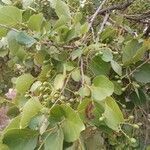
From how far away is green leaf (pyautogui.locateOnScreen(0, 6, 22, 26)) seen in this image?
3.50 ft

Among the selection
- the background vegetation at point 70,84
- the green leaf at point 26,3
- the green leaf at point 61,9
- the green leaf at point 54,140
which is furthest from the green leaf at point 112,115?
the green leaf at point 26,3

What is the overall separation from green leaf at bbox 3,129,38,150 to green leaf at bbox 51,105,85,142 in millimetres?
67

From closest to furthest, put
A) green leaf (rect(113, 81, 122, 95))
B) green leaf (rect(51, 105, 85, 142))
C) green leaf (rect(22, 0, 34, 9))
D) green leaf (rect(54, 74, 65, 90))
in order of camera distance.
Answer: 1. green leaf (rect(51, 105, 85, 142))
2. green leaf (rect(54, 74, 65, 90))
3. green leaf (rect(113, 81, 122, 95))
4. green leaf (rect(22, 0, 34, 9))

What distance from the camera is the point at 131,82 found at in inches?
45.5

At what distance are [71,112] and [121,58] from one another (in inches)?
13.1

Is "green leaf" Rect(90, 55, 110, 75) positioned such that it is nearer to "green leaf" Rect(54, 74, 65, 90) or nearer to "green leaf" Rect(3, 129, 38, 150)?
"green leaf" Rect(54, 74, 65, 90)

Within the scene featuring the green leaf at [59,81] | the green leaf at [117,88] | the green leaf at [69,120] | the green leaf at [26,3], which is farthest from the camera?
the green leaf at [26,3]

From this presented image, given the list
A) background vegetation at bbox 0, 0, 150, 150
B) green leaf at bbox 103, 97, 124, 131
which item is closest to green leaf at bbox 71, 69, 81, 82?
background vegetation at bbox 0, 0, 150, 150

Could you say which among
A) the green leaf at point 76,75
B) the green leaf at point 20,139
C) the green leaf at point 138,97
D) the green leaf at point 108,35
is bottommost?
the green leaf at point 20,139

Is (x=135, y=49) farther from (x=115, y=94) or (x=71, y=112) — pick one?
(x=71, y=112)

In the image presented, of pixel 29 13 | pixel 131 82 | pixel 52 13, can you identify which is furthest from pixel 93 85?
pixel 52 13

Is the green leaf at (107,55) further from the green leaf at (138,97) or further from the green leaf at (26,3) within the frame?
the green leaf at (26,3)

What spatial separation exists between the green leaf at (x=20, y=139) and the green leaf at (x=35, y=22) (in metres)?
0.28

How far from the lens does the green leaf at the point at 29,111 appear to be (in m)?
0.89
